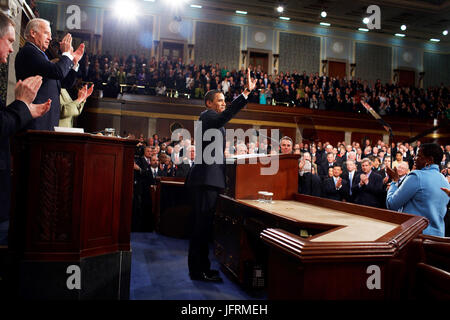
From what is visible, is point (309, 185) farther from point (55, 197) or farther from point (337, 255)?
point (337, 255)

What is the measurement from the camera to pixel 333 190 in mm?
4723

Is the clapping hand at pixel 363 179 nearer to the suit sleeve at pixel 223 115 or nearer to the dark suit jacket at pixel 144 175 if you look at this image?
the suit sleeve at pixel 223 115

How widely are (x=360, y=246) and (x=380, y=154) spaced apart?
7993 mm

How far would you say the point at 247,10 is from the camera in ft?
50.4

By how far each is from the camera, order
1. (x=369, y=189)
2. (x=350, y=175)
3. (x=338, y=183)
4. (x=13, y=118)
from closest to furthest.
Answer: (x=13, y=118), (x=369, y=189), (x=338, y=183), (x=350, y=175)

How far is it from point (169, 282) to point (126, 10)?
14.7 meters

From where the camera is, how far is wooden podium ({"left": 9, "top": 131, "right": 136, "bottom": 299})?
1.85 metres

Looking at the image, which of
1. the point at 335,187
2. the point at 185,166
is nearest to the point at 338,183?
the point at 335,187

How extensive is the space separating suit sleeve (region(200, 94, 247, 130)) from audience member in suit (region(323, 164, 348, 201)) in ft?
7.89

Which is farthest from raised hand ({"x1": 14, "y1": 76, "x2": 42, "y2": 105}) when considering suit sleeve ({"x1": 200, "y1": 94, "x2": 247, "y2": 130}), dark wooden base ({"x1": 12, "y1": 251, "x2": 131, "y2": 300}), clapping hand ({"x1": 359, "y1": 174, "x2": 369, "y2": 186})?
clapping hand ({"x1": 359, "y1": 174, "x2": 369, "y2": 186})

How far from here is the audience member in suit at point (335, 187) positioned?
15.5 feet

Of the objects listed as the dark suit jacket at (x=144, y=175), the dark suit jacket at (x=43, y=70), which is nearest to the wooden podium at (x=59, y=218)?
the dark suit jacket at (x=43, y=70)

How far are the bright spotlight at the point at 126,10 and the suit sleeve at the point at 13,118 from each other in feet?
50.4
